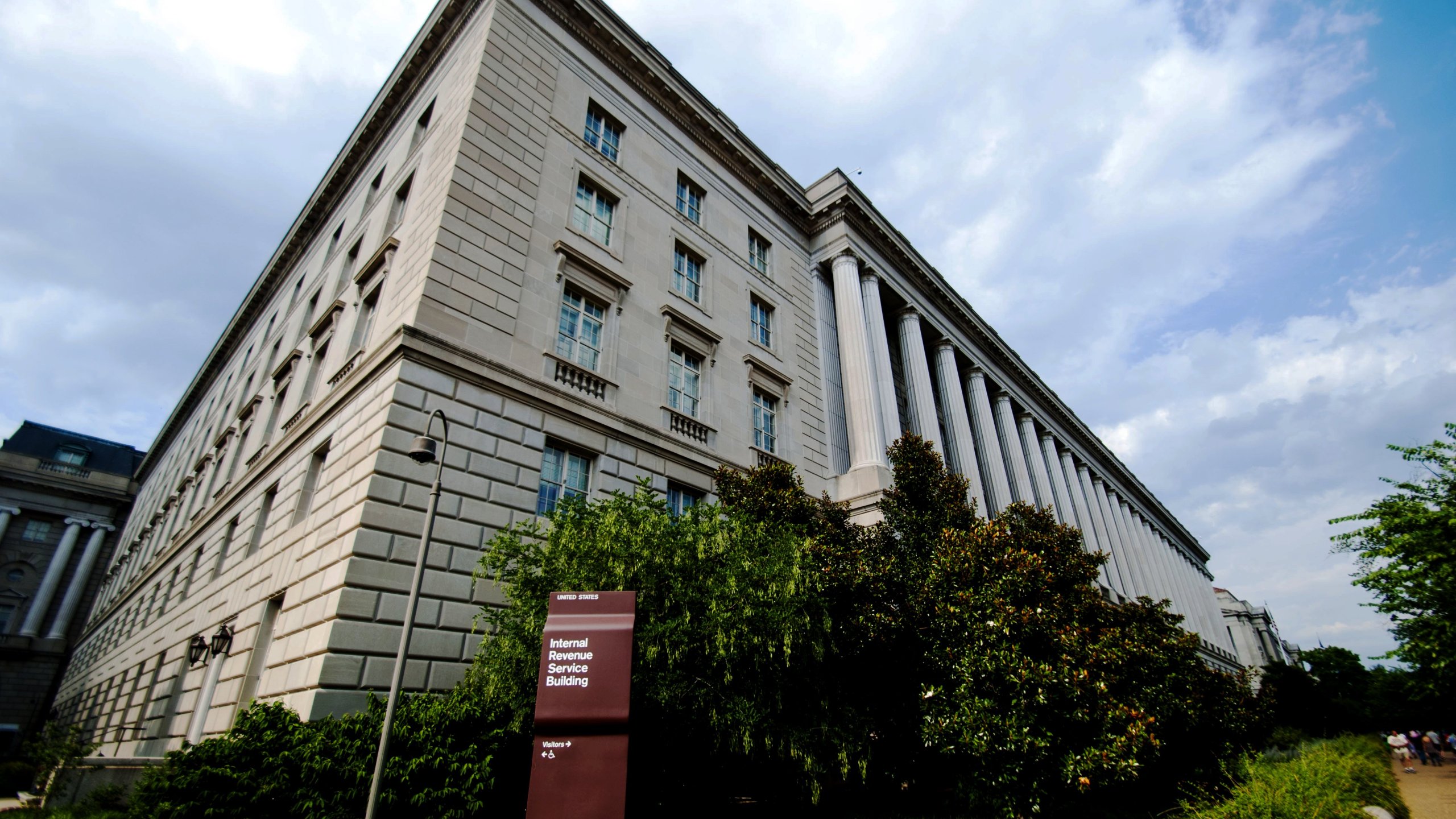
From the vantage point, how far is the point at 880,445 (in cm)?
2625

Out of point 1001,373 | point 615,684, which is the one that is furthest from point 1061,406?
point 615,684

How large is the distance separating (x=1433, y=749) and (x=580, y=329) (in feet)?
168

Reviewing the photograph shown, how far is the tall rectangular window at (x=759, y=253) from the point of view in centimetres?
2782

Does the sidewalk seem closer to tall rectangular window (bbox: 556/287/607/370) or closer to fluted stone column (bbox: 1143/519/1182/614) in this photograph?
tall rectangular window (bbox: 556/287/607/370)

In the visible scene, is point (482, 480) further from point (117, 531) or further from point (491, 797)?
point (117, 531)

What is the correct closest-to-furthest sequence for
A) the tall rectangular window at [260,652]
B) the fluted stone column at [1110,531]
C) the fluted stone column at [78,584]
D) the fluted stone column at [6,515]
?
1. the tall rectangular window at [260,652]
2. the fluted stone column at [78,584]
3. the fluted stone column at [6,515]
4. the fluted stone column at [1110,531]

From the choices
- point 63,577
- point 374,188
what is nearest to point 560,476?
point 374,188

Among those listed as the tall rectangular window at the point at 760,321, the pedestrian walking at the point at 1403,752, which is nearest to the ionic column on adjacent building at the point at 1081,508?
the pedestrian walking at the point at 1403,752

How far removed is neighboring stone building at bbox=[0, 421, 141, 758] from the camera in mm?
47281

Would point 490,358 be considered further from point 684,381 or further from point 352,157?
point 352,157

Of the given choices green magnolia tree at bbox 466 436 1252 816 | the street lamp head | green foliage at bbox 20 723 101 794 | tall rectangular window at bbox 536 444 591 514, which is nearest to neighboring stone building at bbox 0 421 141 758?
green foliage at bbox 20 723 101 794

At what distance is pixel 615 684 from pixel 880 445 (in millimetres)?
19779

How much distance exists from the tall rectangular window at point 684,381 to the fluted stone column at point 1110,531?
135ft

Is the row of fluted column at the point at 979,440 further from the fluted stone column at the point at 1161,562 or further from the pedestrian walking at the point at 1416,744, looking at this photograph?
the pedestrian walking at the point at 1416,744
